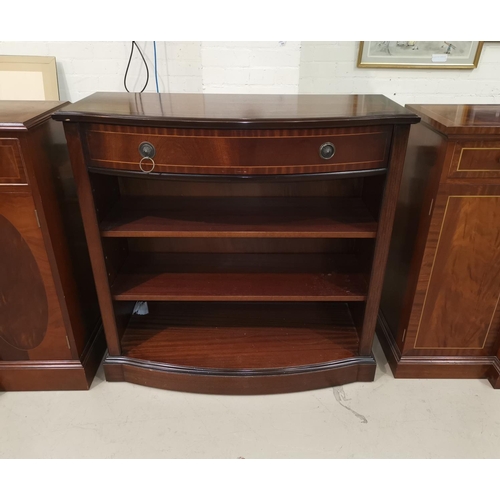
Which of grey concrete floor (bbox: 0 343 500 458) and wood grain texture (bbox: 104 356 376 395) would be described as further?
wood grain texture (bbox: 104 356 376 395)

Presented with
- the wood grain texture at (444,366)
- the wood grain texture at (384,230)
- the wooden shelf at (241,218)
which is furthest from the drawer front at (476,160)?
the wood grain texture at (444,366)

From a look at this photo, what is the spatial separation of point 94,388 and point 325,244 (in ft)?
3.21

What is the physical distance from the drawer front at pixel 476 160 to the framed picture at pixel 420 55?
70 centimetres

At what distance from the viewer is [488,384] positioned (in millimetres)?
1402

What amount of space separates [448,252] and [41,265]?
1.23 meters

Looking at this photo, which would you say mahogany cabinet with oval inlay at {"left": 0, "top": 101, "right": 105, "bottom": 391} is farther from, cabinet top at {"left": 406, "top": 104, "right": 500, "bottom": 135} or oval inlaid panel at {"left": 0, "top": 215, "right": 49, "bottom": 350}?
cabinet top at {"left": 406, "top": 104, "right": 500, "bottom": 135}

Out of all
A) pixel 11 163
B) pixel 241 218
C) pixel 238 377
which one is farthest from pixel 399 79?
pixel 11 163

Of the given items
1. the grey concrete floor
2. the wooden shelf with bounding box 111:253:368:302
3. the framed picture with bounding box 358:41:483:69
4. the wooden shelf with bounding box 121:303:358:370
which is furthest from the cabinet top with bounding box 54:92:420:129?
the grey concrete floor

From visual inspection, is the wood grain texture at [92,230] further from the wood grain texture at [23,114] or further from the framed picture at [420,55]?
the framed picture at [420,55]

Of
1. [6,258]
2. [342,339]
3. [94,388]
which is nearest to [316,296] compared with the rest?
[342,339]

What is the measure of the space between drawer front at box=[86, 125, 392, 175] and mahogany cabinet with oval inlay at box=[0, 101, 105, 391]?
6.9 inches

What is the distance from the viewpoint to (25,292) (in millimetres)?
1224

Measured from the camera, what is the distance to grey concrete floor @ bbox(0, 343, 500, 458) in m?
1.17

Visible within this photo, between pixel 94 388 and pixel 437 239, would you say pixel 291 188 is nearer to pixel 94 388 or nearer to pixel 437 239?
pixel 437 239
